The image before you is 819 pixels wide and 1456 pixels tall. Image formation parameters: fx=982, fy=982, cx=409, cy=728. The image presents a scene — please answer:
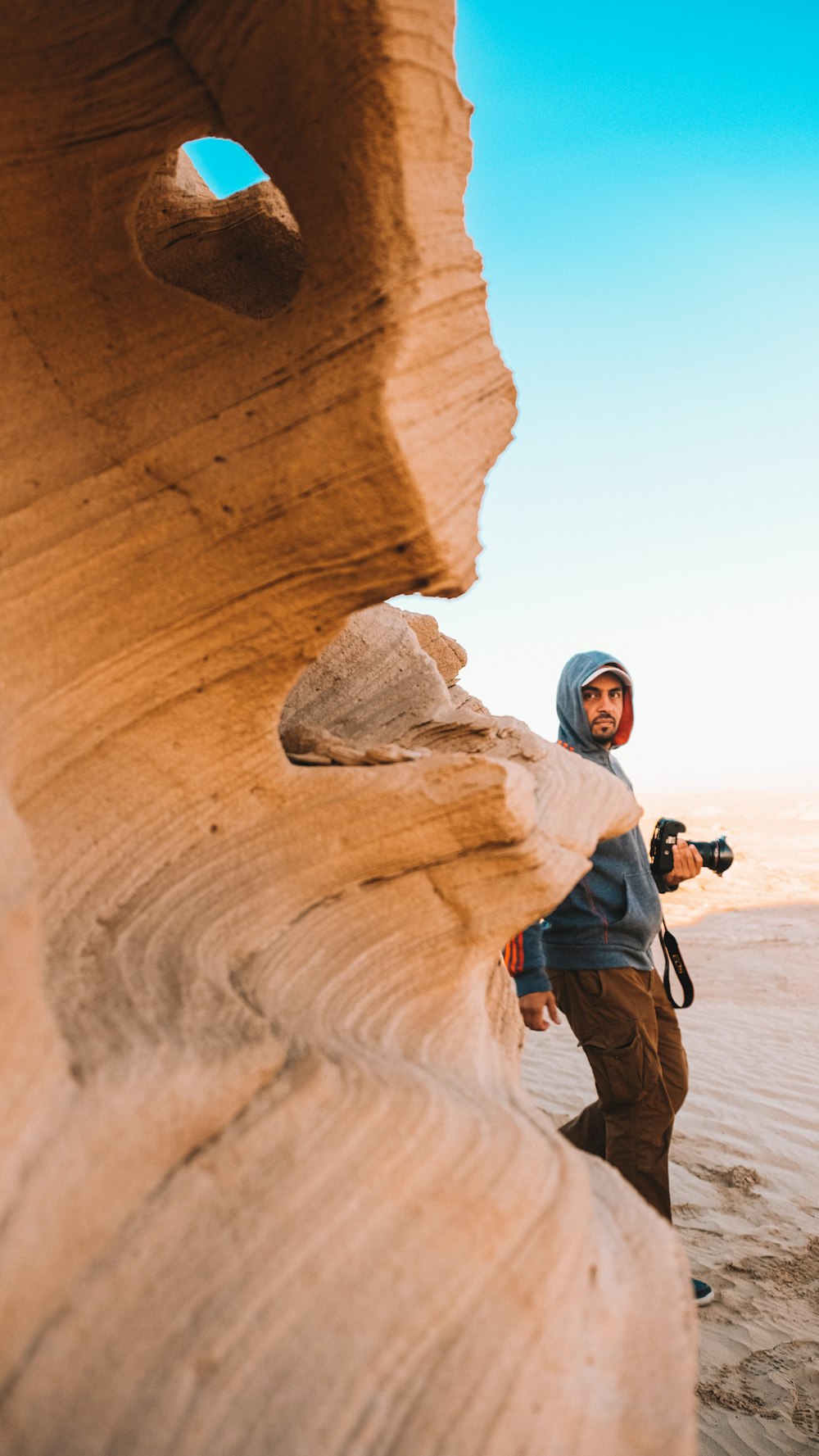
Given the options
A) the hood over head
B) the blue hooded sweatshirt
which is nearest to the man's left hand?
the blue hooded sweatshirt

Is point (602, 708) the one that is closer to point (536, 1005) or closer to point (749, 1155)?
point (536, 1005)

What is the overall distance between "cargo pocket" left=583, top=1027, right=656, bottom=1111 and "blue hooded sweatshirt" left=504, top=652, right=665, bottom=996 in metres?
0.27

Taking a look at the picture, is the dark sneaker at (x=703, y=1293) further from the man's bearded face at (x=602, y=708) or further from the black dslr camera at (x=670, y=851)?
the man's bearded face at (x=602, y=708)

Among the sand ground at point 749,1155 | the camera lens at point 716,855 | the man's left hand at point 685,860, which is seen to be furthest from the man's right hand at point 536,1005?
the sand ground at point 749,1155

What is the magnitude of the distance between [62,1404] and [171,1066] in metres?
0.43

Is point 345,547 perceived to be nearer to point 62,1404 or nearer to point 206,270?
point 206,270

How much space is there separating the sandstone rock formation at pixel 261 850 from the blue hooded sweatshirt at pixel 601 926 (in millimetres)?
1043

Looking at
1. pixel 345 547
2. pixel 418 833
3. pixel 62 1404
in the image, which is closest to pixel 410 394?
pixel 345 547

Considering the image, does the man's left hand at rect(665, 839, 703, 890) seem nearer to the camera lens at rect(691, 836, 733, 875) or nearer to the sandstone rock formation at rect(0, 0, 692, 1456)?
the camera lens at rect(691, 836, 733, 875)

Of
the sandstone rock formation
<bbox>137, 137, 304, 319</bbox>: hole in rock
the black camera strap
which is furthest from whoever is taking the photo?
the black camera strap

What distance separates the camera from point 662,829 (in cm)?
388

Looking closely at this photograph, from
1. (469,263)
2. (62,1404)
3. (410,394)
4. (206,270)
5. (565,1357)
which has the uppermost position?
(206,270)

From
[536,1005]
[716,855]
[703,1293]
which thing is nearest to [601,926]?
[536,1005]

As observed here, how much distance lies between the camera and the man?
3.34 m
